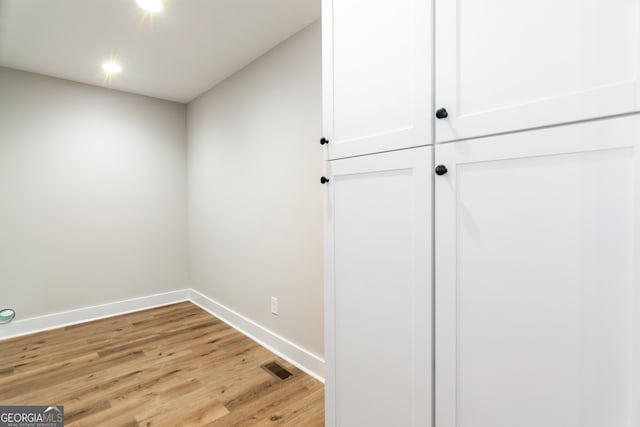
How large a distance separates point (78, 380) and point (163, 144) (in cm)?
243

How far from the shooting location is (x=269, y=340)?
2531 millimetres

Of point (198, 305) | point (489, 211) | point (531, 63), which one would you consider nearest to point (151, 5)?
point (531, 63)

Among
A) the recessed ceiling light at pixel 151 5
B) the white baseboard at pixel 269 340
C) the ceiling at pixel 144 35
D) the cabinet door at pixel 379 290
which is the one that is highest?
the ceiling at pixel 144 35

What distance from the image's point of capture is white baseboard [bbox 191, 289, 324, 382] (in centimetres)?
213

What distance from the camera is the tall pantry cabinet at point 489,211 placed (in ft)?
2.19

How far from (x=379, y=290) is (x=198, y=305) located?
3051mm

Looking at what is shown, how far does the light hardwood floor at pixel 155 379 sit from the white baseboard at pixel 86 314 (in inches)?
3.9

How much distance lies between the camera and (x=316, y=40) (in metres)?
2.06

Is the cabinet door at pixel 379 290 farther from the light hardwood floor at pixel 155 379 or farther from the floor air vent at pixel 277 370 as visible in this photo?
the floor air vent at pixel 277 370

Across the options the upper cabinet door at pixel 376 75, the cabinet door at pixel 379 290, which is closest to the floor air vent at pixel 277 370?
the cabinet door at pixel 379 290

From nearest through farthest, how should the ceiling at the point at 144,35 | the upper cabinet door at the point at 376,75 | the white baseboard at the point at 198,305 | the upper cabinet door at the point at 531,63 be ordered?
the upper cabinet door at the point at 531,63 < the upper cabinet door at the point at 376,75 < the ceiling at the point at 144,35 < the white baseboard at the point at 198,305

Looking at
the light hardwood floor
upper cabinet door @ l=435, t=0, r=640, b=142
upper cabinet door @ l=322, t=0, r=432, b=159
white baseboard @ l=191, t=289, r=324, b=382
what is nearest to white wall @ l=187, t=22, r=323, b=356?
white baseboard @ l=191, t=289, r=324, b=382

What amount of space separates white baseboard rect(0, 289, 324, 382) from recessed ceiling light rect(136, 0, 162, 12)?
2.38m

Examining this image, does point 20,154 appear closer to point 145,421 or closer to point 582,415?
point 145,421
